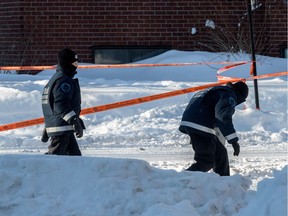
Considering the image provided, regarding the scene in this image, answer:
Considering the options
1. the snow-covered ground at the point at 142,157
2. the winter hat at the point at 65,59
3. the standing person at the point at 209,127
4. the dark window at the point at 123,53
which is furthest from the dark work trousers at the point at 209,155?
the dark window at the point at 123,53

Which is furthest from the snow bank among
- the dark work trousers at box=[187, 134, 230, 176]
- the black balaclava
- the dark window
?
the dark window

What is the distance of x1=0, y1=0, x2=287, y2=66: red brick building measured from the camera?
58.6ft

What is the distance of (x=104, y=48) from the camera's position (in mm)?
18188

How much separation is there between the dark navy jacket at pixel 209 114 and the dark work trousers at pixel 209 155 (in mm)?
77

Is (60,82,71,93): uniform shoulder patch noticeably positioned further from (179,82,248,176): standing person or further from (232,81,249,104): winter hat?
(232,81,249,104): winter hat

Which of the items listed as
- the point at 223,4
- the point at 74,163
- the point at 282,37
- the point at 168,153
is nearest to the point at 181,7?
the point at 223,4

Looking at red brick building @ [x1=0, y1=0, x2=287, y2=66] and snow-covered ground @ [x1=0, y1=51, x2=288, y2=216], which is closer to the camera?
snow-covered ground @ [x1=0, y1=51, x2=288, y2=216]

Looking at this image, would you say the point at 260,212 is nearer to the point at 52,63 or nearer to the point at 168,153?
the point at 168,153

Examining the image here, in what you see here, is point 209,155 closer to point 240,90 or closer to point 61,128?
point 240,90

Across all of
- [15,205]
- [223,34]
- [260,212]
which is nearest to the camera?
[260,212]

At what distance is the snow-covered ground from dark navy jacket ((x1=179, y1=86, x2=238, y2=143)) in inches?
19.1

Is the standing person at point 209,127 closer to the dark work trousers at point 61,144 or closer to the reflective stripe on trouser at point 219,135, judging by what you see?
the reflective stripe on trouser at point 219,135

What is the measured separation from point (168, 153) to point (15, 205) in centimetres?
454

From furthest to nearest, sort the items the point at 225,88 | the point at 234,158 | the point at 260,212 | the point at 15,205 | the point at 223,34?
1. the point at 223,34
2. the point at 234,158
3. the point at 225,88
4. the point at 15,205
5. the point at 260,212
